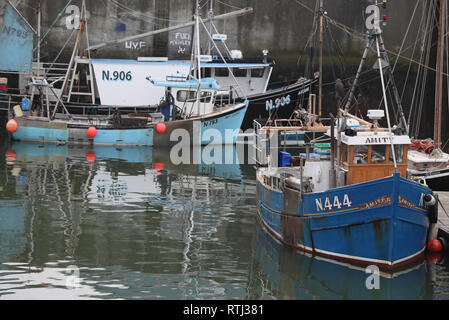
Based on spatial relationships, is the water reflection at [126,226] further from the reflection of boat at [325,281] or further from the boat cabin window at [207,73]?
the boat cabin window at [207,73]

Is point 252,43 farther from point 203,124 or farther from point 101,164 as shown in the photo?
point 101,164

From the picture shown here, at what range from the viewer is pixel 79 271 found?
15375 mm

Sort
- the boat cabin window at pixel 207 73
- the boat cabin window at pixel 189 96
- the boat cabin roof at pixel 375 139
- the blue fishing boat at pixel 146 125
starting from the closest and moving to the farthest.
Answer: the boat cabin roof at pixel 375 139
the blue fishing boat at pixel 146 125
the boat cabin window at pixel 189 96
the boat cabin window at pixel 207 73

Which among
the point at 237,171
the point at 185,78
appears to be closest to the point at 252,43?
the point at 185,78

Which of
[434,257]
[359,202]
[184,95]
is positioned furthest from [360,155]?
[184,95]

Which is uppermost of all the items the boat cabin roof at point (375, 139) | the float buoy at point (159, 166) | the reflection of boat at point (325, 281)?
the boat cabin roof at point (375, 139)

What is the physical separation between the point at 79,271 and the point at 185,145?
19.8m

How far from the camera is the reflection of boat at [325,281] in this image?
14414 mm

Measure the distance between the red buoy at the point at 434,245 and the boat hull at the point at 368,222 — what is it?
1.62ft

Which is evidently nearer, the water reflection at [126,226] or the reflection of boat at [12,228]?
the water reflection at [126,226]

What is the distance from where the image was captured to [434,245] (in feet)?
53.7

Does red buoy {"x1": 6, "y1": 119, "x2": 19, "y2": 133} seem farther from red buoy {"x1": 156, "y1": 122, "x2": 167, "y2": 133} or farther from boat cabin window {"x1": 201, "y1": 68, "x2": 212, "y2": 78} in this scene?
boat cabin window {"x1": 201, "y1": 68, "x2": 212, "y2": 78}

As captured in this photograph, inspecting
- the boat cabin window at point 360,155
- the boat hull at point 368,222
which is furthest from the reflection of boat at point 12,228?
the boat cabin window at point 360,155

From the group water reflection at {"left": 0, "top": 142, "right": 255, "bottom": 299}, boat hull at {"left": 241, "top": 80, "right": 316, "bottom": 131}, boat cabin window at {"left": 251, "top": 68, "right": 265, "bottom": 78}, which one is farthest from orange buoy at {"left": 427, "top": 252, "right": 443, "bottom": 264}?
boat cabin window at {"left": 251, "top": 68, "right": 265, "bottom": 78}
